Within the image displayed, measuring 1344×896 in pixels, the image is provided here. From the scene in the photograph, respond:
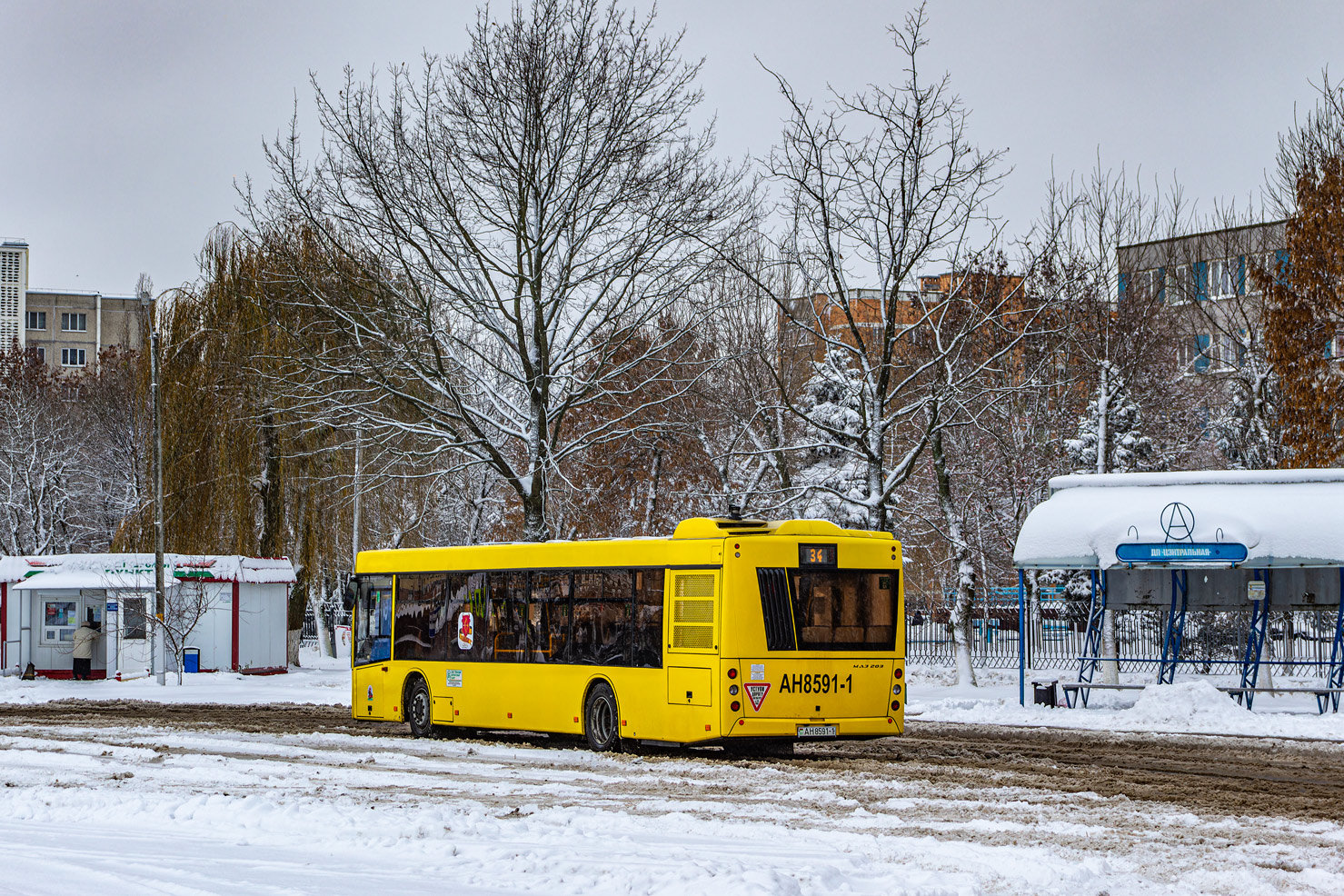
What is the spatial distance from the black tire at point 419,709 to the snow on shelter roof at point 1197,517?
9725 millimetres

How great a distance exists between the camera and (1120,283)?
125ft

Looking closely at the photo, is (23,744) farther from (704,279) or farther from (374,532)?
(374,532)

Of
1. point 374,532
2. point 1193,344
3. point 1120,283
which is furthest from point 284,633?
point 1193,344

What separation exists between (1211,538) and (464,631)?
37.3 feet

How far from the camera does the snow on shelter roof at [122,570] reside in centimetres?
3612

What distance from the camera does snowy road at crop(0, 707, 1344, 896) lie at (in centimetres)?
886

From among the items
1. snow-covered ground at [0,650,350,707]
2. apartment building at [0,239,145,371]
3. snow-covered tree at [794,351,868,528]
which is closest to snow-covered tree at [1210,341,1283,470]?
snow-covered tree at [794,351,868,528]

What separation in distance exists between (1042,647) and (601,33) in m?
18.1

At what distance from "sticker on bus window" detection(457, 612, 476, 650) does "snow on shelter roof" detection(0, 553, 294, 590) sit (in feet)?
55.0

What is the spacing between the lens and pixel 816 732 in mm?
17234

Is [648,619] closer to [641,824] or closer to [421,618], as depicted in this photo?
[421,618]

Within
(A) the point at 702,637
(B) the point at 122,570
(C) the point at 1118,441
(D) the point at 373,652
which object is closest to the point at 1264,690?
(A) the point at 702,637

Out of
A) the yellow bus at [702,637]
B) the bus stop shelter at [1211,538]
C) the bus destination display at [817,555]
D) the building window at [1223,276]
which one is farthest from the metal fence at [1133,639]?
the bus destination display at [817,555]

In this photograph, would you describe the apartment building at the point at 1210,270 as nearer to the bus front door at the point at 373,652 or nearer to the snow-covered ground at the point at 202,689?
the snow-covered ground at the point at 202,689
